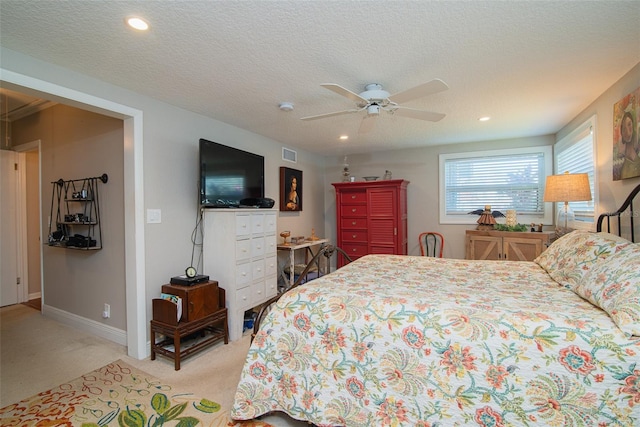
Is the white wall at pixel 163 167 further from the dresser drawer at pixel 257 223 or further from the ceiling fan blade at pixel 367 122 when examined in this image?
the ceiling fan blade at pixel 367 122

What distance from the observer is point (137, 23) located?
1.56 meters

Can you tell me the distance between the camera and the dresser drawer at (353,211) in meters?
4.86

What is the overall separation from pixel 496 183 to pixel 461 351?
3.90 metres

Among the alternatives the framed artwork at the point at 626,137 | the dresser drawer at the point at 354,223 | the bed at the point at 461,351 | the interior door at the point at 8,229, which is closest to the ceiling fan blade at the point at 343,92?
the bed at the point at 461,351

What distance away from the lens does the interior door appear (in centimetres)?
386

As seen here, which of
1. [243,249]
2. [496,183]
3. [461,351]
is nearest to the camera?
[461,351]

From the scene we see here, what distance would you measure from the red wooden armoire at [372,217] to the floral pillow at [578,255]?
2443mm

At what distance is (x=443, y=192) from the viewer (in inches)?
185

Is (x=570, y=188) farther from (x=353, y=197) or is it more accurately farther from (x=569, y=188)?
(x=353, y=197)

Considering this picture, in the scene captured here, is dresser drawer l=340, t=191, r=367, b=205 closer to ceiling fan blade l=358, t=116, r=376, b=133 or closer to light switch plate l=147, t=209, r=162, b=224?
ceiling fan blade l=358, t=116, r=376, b=133

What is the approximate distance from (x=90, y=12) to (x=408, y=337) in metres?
2.31

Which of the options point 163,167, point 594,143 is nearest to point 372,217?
point 594,143

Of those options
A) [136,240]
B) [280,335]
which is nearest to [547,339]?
[280,335]

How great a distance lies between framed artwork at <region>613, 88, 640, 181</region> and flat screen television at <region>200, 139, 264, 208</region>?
11.2 feet
